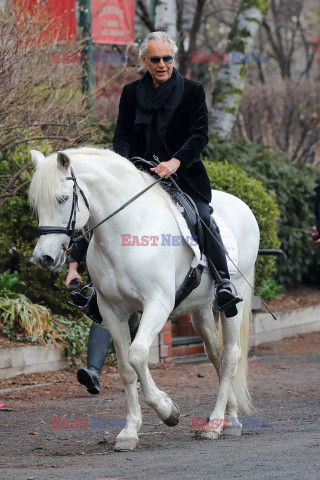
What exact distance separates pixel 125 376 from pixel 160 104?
78.2 inches

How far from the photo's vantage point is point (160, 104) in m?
5.96

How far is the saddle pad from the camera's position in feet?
19.1

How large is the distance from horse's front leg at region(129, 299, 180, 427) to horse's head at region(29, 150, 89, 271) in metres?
0.69

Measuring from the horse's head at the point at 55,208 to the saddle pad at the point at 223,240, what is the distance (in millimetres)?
895

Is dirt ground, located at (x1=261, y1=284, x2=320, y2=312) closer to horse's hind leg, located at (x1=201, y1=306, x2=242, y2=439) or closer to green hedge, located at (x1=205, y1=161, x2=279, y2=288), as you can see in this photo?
green hedge, located at (x1=205, y1=161, x2=279, y2=288)

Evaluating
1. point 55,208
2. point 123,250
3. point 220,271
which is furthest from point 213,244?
point 55,208

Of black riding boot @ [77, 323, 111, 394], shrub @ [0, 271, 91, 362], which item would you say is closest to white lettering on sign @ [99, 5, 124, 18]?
shrub @ [0, 271, 91, 362]

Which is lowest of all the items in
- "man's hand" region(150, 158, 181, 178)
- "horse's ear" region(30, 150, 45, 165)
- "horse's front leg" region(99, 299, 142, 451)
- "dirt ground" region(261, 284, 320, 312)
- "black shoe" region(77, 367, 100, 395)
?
"dirt ground" region(261, 284, 320, 312)

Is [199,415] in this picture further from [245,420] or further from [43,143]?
[43,143]

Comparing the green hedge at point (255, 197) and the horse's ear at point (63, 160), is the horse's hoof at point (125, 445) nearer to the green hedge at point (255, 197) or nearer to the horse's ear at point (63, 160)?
the horse's ear at point (63, 160)

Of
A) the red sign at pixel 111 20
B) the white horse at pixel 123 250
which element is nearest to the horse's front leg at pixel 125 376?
the white horse at pixel 123 250

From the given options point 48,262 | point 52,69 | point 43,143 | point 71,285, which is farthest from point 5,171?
point 48,262

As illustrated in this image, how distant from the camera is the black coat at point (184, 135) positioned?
5.97 m

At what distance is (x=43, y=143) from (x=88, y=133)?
0.55 m
